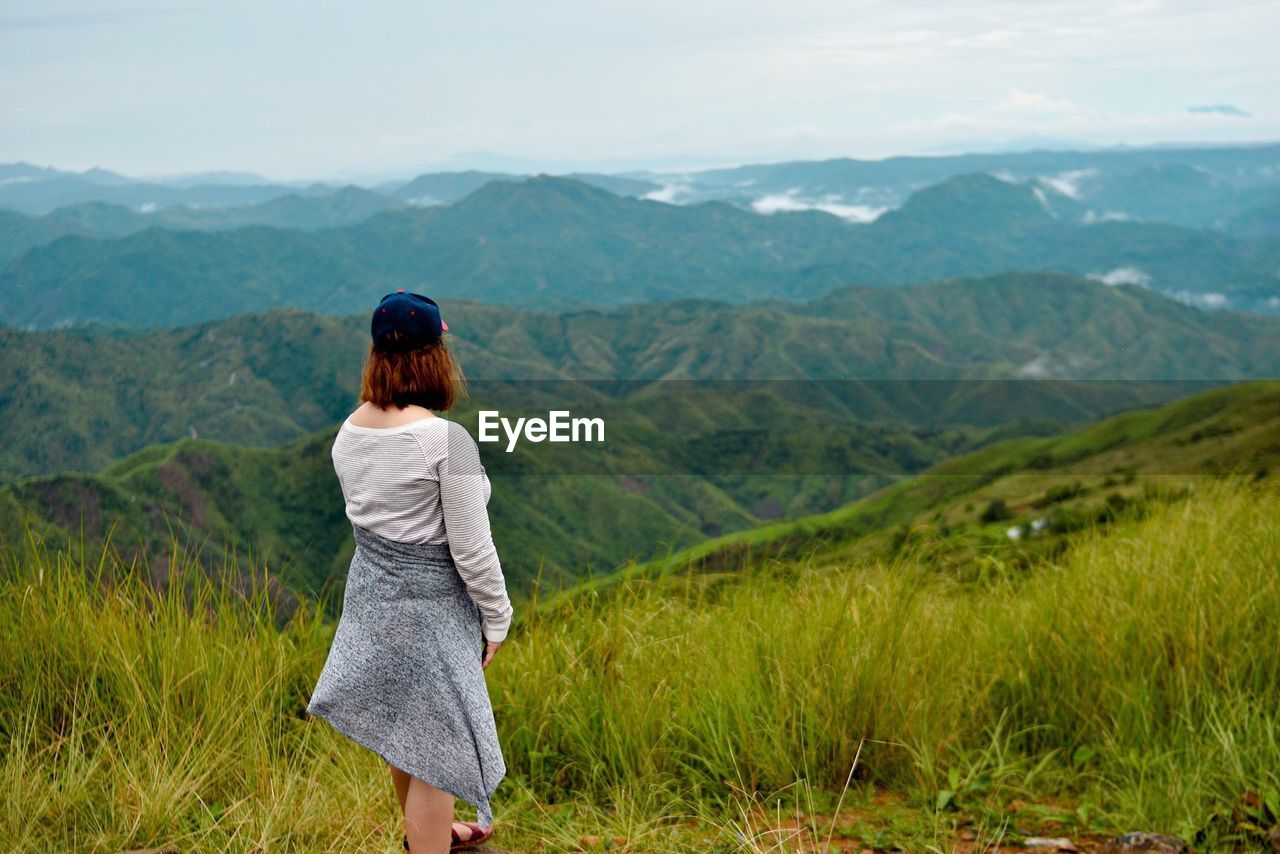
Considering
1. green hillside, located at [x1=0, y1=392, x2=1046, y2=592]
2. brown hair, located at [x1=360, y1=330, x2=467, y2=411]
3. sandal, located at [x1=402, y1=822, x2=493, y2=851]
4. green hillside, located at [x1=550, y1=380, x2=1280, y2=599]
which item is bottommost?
green hillside, located at [x1=0, y1=392, x2=1046, y2=592]

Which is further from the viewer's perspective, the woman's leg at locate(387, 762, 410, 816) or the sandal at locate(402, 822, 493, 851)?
the sandal at locate(402, 822, 493, 851)

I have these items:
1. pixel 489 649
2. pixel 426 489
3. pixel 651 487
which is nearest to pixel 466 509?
pixel 426 489

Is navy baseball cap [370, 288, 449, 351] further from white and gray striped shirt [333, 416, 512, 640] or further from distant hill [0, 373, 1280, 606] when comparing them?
distant hill [0, 373, 1280, 606]

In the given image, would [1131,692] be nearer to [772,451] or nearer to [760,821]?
[760,821]

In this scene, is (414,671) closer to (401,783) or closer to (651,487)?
(401,783)

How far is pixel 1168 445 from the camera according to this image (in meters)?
83.0

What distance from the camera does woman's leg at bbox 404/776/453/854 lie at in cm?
300

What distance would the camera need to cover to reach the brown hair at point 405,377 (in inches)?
108

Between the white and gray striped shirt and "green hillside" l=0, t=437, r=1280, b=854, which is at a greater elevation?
the white and gray striped shirt

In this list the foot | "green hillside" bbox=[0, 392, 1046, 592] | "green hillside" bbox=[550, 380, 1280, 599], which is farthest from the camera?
"green hillside" bbox=[0, 392, 1046, 592]

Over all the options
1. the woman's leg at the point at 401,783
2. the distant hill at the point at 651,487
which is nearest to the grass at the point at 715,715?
the woman's leg at the point at 401,783

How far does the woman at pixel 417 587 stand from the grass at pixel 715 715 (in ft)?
2.03

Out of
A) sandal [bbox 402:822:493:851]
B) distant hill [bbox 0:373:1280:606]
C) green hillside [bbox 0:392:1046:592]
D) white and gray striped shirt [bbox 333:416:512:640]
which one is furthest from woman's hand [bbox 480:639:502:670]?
green hillside [bbox 0:392:1046:592]

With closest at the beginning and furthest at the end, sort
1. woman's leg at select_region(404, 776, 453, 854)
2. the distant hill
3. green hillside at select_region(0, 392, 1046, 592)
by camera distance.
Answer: woman's leg at select_region(404, 776, 453, 854) < the distant hill < green hillside at select_region(0, 392, 1046, 592)
